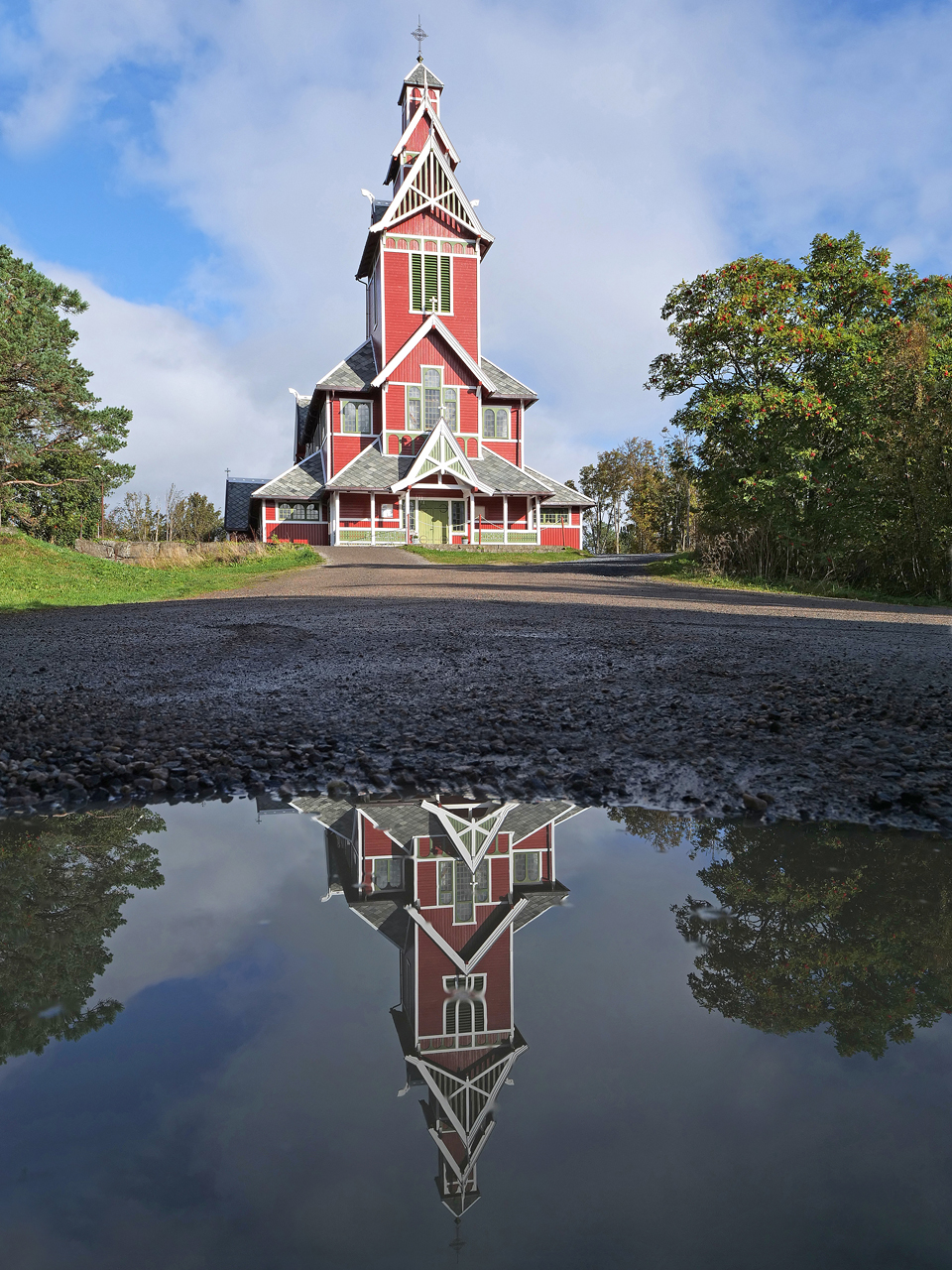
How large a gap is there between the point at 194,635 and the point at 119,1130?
6726 millimetres

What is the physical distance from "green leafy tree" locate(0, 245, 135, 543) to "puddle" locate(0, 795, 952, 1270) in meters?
22.7

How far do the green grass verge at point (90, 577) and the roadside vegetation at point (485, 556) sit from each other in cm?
446

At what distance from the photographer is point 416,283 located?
111 feet

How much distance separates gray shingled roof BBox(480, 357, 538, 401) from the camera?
34500 mm

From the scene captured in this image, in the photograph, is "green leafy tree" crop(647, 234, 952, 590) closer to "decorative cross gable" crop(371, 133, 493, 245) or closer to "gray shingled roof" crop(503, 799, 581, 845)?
"gray shingled roof" crop(503, 799, 581, 845)

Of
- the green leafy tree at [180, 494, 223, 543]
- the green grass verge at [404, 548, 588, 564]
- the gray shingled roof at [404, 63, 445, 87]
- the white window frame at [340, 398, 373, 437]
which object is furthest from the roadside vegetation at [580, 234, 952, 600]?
the green leafy tree at [180, 494, 223, 543]

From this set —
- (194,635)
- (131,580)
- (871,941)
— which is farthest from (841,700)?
(131,580)

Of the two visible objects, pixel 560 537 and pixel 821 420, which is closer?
pixel 821 420

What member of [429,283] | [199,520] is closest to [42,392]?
[429,283]

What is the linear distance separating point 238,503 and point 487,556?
2220 cm

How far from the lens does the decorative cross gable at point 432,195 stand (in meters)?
33.2

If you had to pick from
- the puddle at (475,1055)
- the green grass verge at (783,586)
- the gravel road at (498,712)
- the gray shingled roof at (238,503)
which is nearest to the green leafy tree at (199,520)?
the gray shingled roof at (238,503)

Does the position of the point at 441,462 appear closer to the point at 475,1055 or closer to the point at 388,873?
the point at 388,873

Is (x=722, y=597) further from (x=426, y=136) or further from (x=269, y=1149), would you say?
(x=426, y=136)
